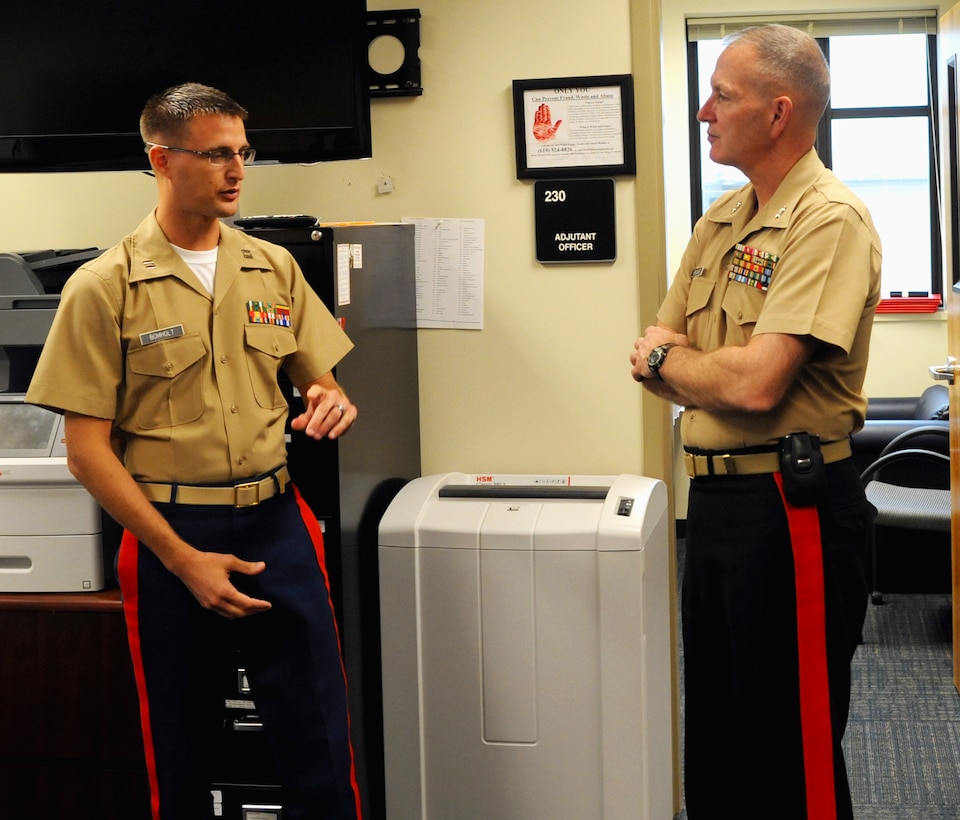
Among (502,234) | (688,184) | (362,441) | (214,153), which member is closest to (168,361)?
(214,153)

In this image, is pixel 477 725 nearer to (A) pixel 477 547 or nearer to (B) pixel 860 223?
(A) pixel 477 547

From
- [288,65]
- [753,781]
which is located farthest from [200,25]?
[753,781]

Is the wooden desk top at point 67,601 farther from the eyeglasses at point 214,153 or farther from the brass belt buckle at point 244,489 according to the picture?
the eyeglasses at point 214,153

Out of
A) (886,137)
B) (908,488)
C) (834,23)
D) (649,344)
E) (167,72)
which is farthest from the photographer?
(886,137)

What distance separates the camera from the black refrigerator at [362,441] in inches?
85.3

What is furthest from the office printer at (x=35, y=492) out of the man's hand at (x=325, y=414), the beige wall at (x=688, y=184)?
the beige wall at (x=688, y=184)

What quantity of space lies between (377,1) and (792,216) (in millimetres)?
1215

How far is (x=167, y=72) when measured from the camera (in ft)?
7.88

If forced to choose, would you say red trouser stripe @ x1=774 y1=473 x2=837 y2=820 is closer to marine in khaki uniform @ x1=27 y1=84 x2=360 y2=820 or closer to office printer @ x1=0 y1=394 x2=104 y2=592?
marine in khaki uniform @ x1=27 y1=84 x2=360 y2=820

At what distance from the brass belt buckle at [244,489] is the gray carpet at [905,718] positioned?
1.67 m

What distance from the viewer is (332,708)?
1.91 meters

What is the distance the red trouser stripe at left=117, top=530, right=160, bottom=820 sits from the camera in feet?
6.05

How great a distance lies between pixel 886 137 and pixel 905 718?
4030 millimetres

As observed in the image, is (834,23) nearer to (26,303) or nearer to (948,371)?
(948,371)
